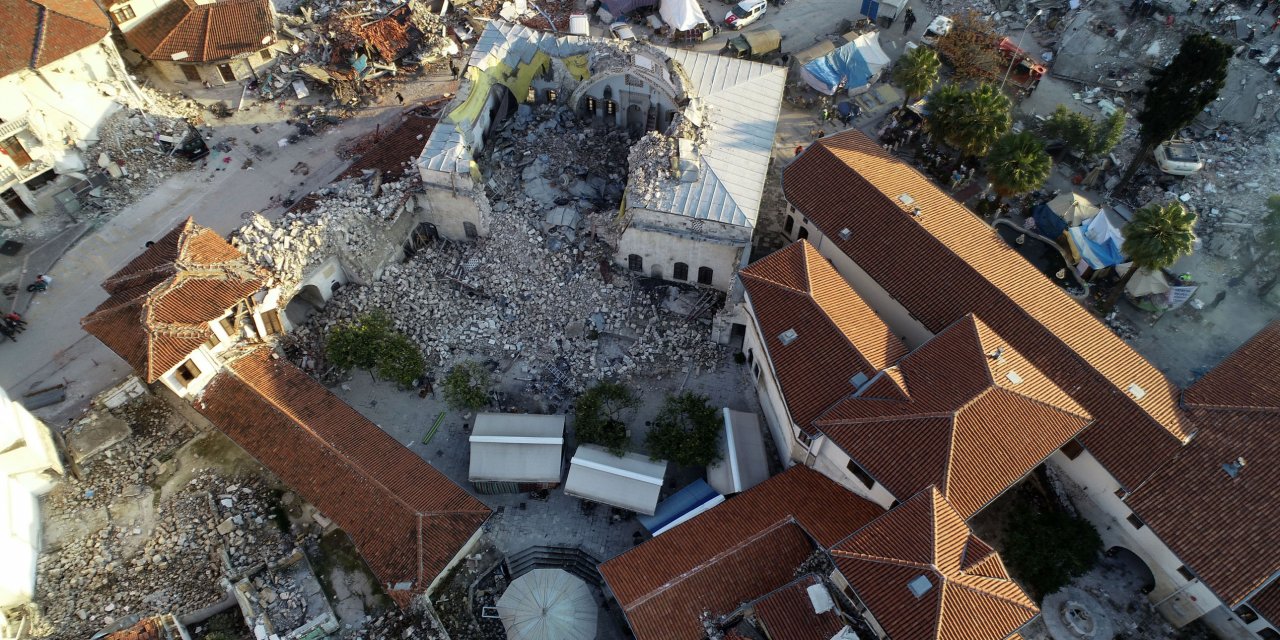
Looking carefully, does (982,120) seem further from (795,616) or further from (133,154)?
(133,154)

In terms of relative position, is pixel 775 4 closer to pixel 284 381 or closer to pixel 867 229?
pixel 867 229

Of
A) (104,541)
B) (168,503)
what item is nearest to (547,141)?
(168,503)

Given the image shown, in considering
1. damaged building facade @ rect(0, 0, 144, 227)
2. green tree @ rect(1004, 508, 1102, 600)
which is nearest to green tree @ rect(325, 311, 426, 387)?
damaged building facade @ rect(0, 0, 144, 227)

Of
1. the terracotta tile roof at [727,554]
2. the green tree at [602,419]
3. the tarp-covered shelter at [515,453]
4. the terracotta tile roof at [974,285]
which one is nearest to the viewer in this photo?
the terracotta tile roof at [727,554]

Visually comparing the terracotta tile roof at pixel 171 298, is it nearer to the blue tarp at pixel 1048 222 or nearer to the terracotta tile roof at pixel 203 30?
the terracotta tile roof at pixel 203 30

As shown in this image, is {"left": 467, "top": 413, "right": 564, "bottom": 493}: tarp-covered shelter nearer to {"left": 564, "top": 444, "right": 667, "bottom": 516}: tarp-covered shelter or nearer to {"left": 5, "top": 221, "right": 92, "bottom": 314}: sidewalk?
{"left": 564, "top": 444, "right": 667, "bottom": 516}: tarp-covered shelter

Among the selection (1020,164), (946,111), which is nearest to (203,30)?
(946,111)

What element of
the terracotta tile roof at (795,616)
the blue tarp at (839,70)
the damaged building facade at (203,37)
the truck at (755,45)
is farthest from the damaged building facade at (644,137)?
the damaged building facade at (203,37)
